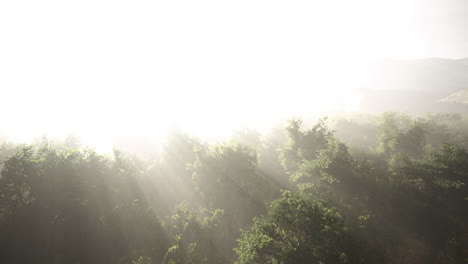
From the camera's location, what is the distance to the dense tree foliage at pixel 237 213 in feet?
52.3

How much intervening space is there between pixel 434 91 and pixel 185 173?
200418 millimetres

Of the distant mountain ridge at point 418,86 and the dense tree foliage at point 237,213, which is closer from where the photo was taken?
the dense tree foliage at point 237,213

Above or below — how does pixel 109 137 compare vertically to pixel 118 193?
above

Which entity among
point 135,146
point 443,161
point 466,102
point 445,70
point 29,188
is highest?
point 135,146

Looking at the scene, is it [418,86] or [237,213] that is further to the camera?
[418,86]

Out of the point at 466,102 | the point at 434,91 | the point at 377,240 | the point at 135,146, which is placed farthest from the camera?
the point at 434,91

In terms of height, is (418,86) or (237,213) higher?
(418,86)

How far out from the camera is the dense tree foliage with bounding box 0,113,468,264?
15.9 meters

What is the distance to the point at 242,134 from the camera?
201 ft

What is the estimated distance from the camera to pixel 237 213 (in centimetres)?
3059

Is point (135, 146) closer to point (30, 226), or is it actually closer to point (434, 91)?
point (30, 226)

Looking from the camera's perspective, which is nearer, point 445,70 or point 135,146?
point 135,146

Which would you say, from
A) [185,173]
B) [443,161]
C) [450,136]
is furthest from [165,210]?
[450,136]

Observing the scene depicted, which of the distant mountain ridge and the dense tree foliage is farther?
the distant mountain ridge
